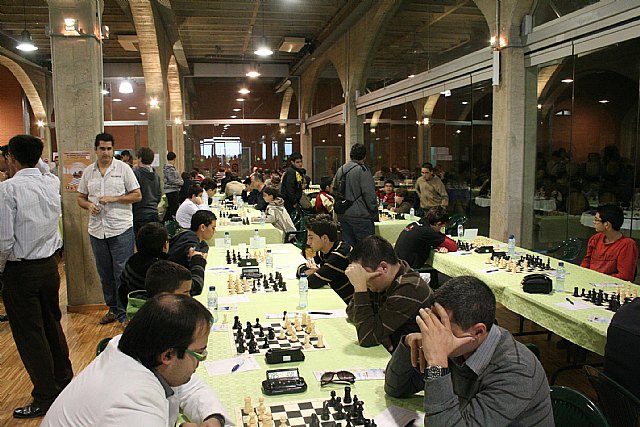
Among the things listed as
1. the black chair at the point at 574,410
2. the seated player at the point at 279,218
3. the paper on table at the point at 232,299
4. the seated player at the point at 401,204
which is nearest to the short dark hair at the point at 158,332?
the black chair at the point at 574,410

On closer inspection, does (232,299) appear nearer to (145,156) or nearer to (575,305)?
(575,305)

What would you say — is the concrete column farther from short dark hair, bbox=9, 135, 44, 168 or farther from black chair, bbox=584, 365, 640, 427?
black chair, bbox=584, 365, 640, 427

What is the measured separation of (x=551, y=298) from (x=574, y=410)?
6.34 ft

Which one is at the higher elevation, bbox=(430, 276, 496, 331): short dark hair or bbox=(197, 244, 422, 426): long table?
bbox=(430, 276, 496, 331): short dark hair

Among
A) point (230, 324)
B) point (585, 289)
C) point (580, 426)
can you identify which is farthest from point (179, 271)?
point (585, 289)

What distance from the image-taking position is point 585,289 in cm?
411

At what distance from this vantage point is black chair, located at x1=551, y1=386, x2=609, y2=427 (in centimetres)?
191

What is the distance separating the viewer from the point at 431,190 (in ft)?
30.4

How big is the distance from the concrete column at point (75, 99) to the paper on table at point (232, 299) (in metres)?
2.87

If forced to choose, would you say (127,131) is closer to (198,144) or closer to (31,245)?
(198,144)

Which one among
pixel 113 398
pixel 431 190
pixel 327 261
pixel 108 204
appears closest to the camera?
pixel 113 398

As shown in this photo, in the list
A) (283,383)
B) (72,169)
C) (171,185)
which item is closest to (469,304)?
(283,383)

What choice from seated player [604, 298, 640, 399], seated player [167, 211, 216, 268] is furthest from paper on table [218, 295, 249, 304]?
seated player [604, 298, 640, 399]

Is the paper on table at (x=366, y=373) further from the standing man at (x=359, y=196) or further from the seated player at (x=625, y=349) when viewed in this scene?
the standing man at (x=359, y=196)
